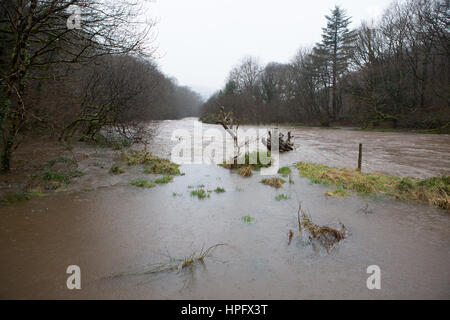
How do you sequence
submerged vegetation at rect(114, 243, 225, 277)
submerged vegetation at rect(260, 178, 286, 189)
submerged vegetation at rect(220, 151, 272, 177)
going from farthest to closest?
submerged vegetation at rect(220, 151, 272, 177), submerged vegetation at rect(260, 178, 286, 189), submerged vegetation at rect(114, 243, 225, 277)

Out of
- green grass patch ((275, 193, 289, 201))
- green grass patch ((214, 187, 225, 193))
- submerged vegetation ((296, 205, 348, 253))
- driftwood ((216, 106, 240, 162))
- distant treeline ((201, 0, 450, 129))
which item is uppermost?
distant treeline ((201, 0, 450, 129))

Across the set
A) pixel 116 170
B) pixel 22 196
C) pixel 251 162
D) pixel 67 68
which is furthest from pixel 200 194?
pixel 67 68

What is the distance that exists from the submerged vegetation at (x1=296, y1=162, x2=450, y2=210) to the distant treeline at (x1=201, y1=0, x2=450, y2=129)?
66.3 feet

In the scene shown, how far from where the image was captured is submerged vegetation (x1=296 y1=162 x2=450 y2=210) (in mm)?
7414

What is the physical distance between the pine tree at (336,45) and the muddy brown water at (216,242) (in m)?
33.5

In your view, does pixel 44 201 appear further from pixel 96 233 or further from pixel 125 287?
pixel 125 287

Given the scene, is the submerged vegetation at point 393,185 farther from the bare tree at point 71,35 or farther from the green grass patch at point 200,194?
the bare tree at point 71,35

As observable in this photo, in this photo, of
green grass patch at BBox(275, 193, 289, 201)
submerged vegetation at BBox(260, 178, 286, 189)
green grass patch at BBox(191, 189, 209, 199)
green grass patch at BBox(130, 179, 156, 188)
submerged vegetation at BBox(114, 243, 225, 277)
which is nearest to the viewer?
submerged vegetation at BBox(114, 243, 225, 277)

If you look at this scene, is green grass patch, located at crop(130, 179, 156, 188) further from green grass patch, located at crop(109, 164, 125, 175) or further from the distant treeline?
the distant treeline

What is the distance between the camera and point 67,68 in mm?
12961

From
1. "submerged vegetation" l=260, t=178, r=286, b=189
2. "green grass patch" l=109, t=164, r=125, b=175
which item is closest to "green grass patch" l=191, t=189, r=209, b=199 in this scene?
"submerged vegetation" l=260, t=178, r=286, b=189

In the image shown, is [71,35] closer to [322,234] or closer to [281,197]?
[281,197]

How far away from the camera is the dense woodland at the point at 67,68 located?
7.05m
